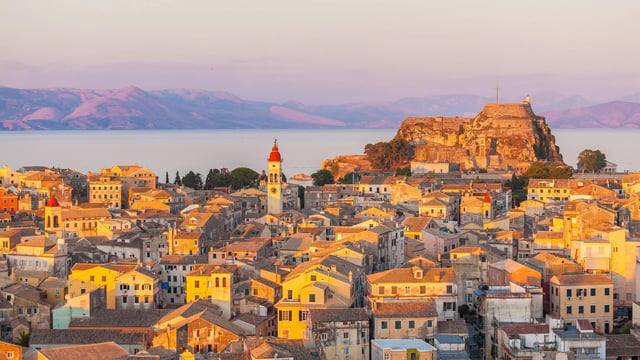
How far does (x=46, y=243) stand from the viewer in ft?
128

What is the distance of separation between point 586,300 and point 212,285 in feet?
36.8

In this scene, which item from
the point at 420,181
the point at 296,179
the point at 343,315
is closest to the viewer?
the point at 343,315

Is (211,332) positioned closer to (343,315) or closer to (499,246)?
(343,315)

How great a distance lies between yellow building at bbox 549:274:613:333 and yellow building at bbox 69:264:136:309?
14.2 metres

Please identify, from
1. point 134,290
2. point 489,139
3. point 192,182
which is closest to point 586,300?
point 134,290

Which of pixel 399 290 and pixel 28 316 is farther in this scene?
pixel 28 316

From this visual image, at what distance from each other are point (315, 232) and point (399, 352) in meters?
17.4

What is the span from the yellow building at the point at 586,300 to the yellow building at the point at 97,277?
14.2m

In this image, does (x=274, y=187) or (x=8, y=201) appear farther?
(x=8, y=201)

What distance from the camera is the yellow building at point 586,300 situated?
97.7 ft

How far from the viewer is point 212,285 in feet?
103

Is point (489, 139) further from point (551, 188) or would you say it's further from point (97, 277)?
point (97, 277)

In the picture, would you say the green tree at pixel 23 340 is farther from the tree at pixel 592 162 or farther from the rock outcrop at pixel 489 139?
the rock outcrop at pixel 489 139

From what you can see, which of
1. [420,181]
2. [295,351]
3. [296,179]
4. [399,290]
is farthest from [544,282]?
[296,179]
